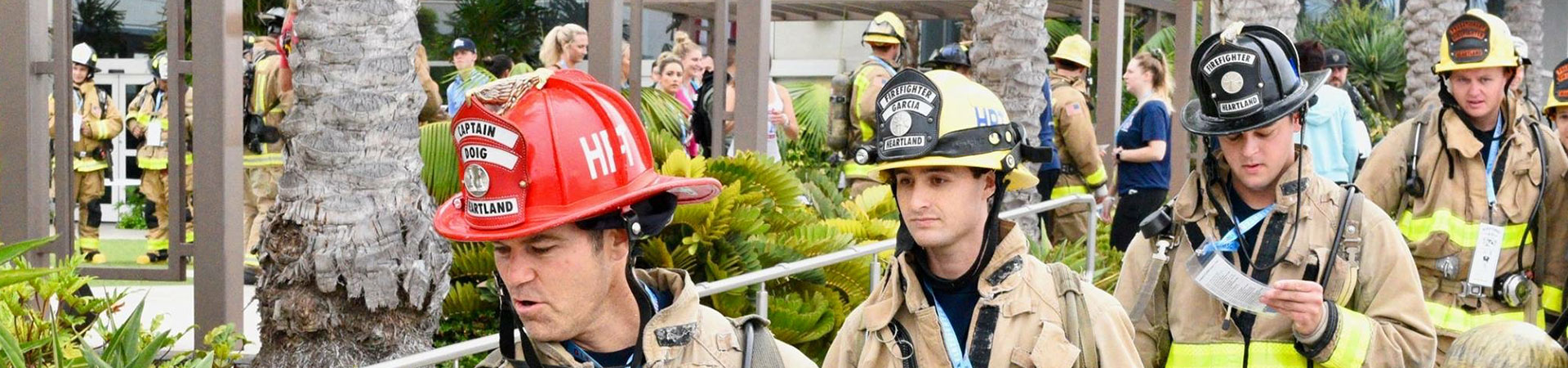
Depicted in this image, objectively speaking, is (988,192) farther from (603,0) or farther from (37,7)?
(603,0)

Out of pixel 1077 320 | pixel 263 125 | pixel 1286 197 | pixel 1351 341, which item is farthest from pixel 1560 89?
pixel 263 125

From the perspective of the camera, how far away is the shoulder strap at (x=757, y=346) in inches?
111

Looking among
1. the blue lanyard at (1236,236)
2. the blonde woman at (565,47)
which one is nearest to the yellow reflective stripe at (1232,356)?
the blue lanyard at (1236,236)

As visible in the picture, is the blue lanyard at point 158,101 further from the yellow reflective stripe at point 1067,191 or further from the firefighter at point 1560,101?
the firefighter at point 1560,101

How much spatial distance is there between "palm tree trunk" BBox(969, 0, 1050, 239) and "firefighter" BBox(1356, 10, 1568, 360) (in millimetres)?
4640

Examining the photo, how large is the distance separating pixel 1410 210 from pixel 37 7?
4976mm

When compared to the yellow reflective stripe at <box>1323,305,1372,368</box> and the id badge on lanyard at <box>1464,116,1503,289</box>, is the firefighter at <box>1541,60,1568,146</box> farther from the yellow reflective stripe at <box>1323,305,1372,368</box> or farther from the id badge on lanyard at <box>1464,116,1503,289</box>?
the yellow reflective stripe at <box>1323,305,1372,368</box>

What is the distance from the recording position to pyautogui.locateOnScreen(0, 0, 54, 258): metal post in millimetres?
6070

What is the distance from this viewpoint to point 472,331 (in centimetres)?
690

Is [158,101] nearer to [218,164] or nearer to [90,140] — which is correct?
[90,140]

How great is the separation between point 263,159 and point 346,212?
525 centimetres

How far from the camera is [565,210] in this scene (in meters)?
2.73

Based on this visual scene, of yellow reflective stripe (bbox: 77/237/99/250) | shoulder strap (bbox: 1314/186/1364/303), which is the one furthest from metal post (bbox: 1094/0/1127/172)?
shoulder strap (bbox: 1314/186/1364/303)

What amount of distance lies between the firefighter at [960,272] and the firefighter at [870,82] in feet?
19.8
